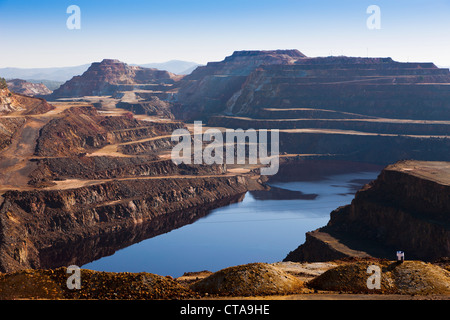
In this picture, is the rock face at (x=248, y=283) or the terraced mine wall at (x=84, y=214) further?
the terraced mine wall at (x=84, y=214)

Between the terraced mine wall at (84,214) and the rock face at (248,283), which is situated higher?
the rock face at (248,283)

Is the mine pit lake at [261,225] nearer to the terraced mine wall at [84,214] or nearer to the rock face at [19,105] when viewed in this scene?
the terraced mine wall at [84,214]

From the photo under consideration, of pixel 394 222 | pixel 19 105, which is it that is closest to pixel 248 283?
pixel 394 222

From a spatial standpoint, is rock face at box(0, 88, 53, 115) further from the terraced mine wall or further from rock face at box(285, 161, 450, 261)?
rock face at box(285, 161, 450, 261)

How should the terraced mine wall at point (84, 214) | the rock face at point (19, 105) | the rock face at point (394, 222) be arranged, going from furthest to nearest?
the rock face at point (19, 105)
the terraced mine wall at point (84, 214)
the rock face at point (394, 222)

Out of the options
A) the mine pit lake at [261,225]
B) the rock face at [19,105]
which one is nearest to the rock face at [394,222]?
the mine pit lake at [261,225]

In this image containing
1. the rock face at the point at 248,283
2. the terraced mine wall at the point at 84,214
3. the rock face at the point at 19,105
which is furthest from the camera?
the rock face at the point at 19,105

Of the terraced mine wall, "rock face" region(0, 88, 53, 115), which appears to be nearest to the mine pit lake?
the terraced mine wall
